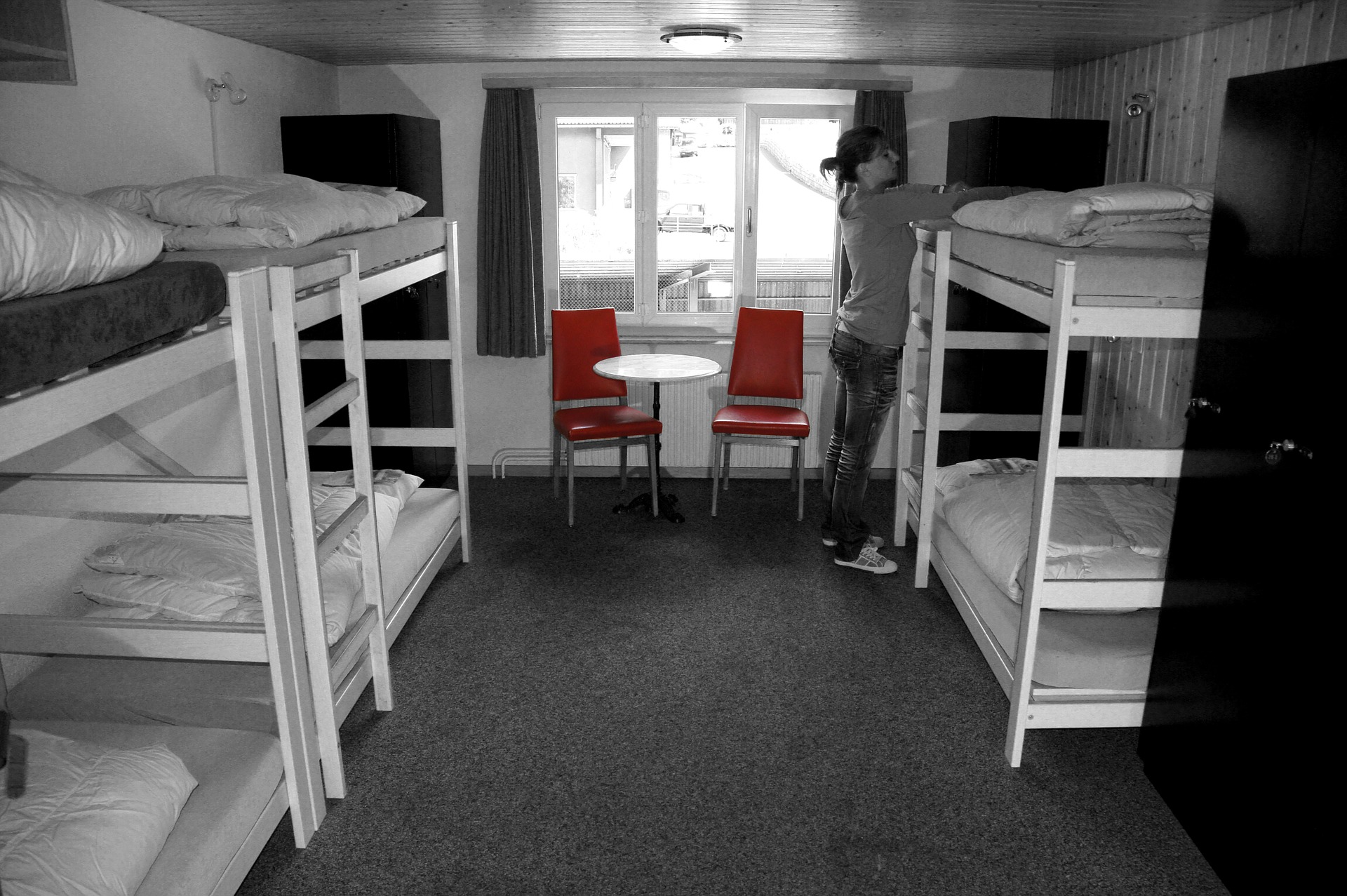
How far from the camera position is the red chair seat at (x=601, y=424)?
4.75m

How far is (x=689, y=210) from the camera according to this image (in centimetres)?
543

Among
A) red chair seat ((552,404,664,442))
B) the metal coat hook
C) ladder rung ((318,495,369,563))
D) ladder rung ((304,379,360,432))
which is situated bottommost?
red chair seat ((552,404,664,442))

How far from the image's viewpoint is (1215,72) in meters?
3.66

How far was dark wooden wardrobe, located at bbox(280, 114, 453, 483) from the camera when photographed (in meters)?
4.62

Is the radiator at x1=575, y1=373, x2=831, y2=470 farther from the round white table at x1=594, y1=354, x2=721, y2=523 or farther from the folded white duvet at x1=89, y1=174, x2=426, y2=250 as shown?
the folded white duvet at x1=89, y1=174, x2=426, y2=250

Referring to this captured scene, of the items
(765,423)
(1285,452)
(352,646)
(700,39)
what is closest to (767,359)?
(765,423)

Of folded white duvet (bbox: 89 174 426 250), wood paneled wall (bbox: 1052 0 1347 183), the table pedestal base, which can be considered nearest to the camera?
folded white duvet (bbox: 89 174 426 250)

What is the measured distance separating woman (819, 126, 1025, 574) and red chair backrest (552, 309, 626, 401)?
4.78 feet

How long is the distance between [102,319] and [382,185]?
3.30 meters

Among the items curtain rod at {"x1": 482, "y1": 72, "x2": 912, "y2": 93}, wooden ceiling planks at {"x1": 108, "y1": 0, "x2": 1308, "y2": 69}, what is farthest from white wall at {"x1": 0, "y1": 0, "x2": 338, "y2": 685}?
curtain rod at {"x1": 482, "y1": 72, "x2": 912, "y2": 93}

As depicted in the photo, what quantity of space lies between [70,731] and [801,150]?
436cm

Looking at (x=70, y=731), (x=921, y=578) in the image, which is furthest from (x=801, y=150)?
(x=70, y=731)

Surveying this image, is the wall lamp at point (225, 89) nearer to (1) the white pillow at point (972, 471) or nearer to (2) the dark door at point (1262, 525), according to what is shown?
(1) the white pillow at point (972, 471)

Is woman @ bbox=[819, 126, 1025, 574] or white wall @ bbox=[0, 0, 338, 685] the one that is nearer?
white wall @ bbox=[0, 0, 338, 685]
